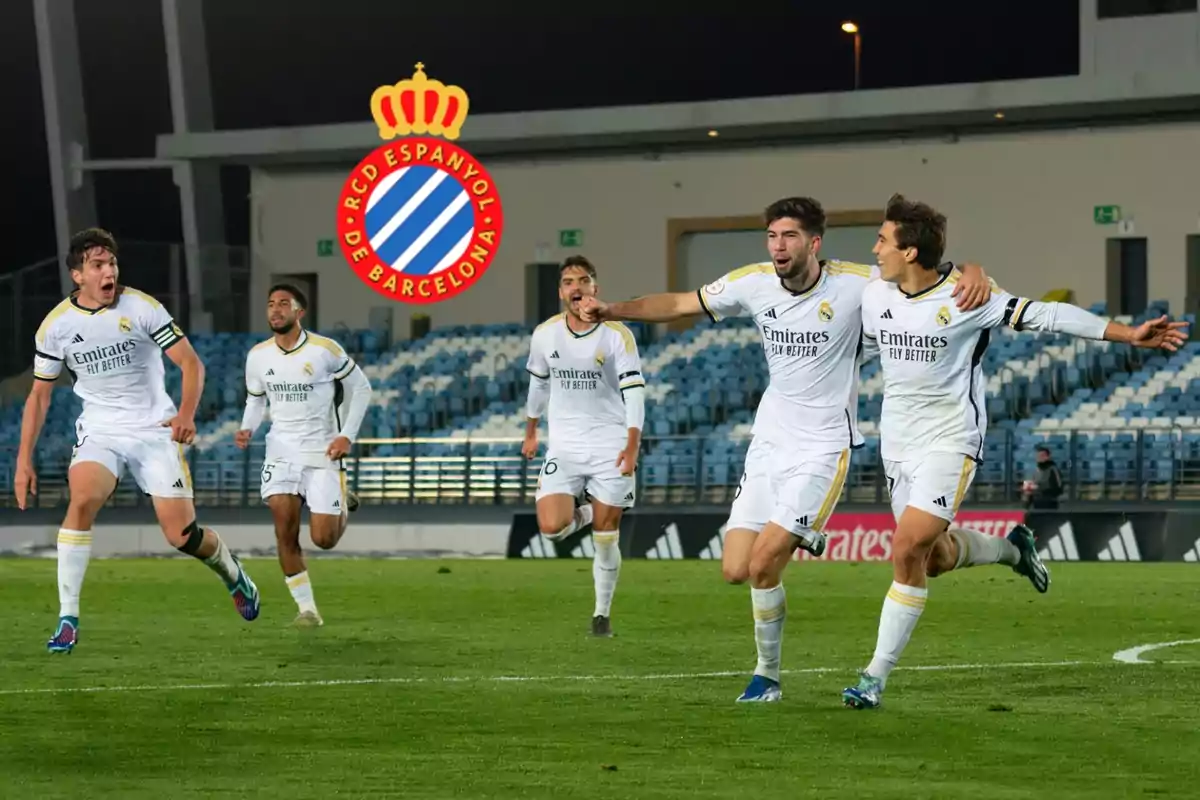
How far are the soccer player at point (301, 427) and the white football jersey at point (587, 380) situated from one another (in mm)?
1241

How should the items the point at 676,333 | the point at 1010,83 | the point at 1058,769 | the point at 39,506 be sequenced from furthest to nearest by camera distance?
the point at 676,333
the point at 1010,83
the point at 39,506
the point at 1058,769

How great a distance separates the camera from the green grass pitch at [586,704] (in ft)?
24.4

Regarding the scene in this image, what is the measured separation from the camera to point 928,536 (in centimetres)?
947

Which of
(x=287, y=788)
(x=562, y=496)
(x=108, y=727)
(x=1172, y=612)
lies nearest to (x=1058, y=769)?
(x=287, y=788)

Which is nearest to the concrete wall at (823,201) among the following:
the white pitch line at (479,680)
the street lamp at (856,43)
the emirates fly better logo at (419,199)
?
the emirates fly better logo at (419,199)

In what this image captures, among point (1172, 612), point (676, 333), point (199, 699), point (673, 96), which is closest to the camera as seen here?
point (199, 699)

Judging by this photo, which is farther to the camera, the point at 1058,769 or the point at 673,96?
the point at 673,96

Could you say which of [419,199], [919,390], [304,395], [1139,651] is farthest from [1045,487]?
[919,390]

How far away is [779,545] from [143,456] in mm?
4571

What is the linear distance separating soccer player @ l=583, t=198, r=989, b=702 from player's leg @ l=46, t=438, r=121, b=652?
4.07 meters

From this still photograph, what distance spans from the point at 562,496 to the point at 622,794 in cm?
749

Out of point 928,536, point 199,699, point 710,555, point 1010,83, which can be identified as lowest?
point 710,555

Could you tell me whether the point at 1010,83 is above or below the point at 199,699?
above

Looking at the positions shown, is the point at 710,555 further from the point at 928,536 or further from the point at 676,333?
the point at 928,536
